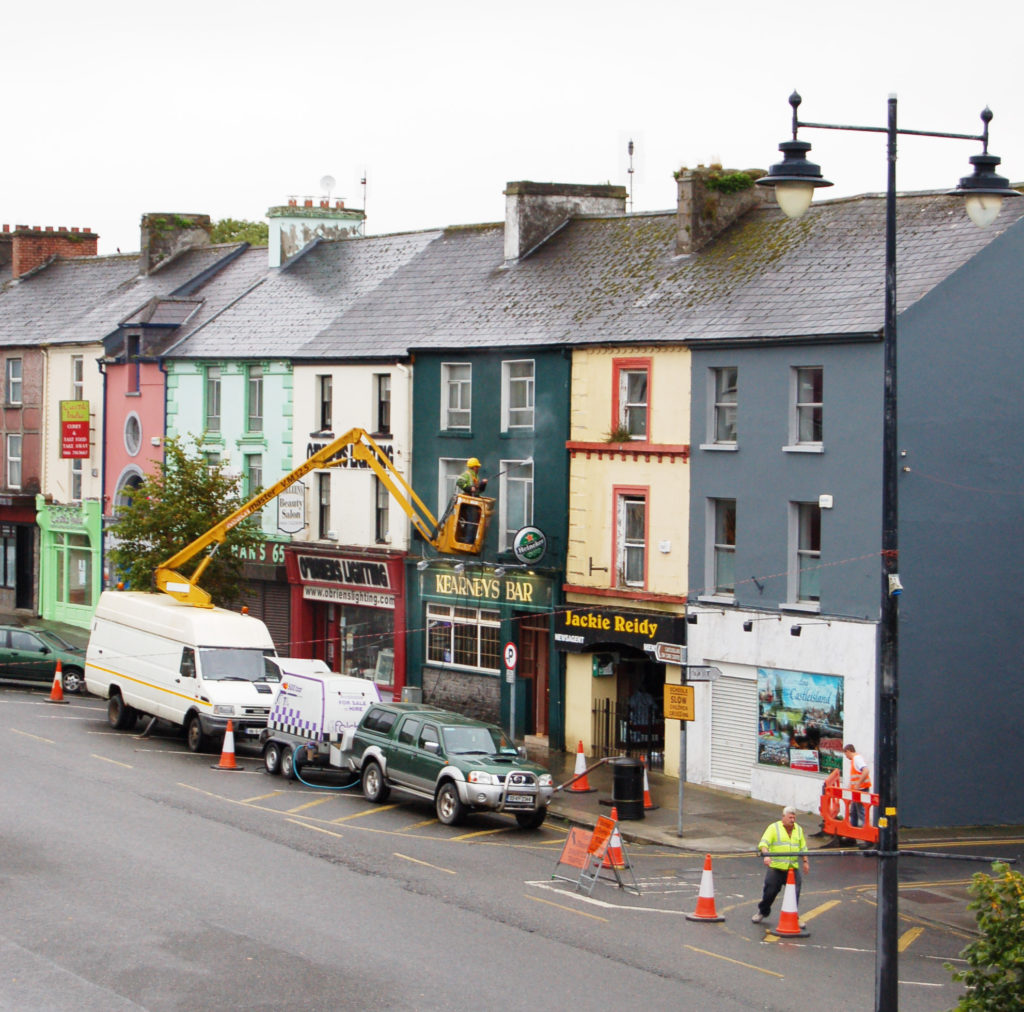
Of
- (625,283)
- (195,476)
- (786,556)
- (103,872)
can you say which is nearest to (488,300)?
(625,283)

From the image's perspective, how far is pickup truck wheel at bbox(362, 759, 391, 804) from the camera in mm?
28719

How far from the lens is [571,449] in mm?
35125

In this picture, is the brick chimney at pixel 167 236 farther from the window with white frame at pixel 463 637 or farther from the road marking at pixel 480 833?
the road marking at pixel 480 833

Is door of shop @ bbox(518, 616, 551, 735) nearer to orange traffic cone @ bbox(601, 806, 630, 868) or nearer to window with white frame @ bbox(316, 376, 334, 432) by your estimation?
window with white frame @ bbox(316, 376, 334, 432)

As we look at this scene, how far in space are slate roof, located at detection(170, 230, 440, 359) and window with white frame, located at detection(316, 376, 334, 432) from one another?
795 millimetres

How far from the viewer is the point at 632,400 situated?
34.2 metres

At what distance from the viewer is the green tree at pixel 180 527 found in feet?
135

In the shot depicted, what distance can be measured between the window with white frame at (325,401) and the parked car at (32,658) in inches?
344

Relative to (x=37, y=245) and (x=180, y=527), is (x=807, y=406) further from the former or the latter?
(x=37, y=245)

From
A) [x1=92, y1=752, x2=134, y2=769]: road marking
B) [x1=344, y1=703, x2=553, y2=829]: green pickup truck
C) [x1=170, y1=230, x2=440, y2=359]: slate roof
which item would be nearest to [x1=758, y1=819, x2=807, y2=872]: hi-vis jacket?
[x1=344, y1=703, x2=553, y2=829]: green pickup truck

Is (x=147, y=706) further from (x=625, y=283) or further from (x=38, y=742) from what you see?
(x=625, y=283)

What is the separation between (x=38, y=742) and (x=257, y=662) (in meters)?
4.67

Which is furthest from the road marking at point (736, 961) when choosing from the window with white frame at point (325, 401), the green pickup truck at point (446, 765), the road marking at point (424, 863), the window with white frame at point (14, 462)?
the window with white frame at point (14, 462)

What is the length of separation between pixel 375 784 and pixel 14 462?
3182cm
